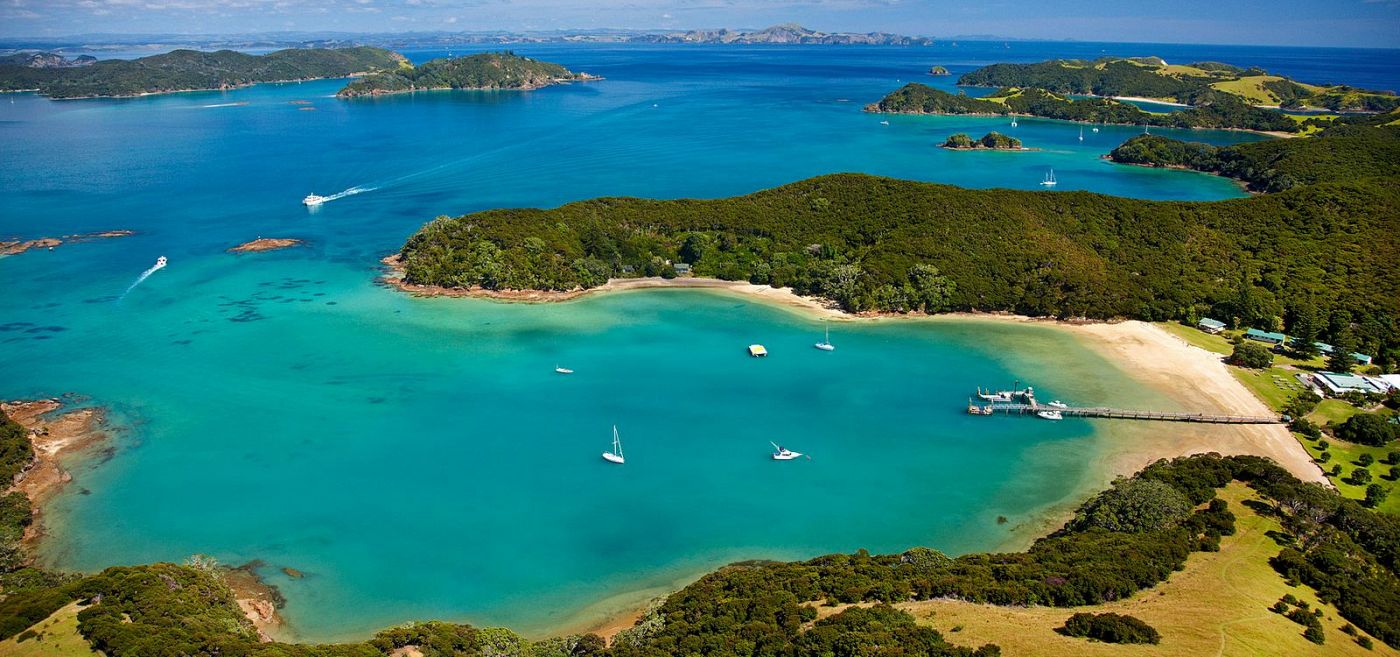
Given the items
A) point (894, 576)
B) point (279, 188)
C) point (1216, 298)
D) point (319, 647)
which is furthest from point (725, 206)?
point (279, 188)

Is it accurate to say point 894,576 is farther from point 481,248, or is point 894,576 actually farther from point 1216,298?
point 481,248

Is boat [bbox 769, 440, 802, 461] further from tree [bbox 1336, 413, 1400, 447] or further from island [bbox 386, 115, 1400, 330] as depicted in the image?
tree [bbox 1336, 413, 1400, 447]

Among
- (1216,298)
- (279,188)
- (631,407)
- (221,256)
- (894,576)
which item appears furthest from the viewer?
(279,188)

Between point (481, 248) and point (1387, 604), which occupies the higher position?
point (481, 248)

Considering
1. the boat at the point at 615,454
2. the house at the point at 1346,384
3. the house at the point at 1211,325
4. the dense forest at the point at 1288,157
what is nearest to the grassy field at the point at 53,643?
the boat at the point at 615,454

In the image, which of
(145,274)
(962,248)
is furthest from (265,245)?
(962,248)

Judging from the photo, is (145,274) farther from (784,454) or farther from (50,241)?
(784,454)
